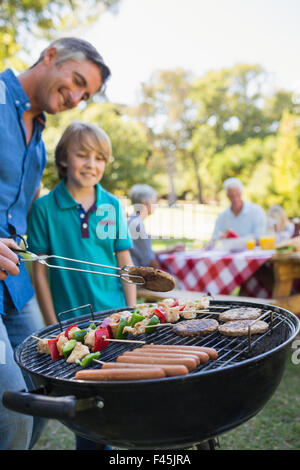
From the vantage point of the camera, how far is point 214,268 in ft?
16.2

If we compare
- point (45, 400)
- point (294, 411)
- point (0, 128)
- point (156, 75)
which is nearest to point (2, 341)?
point (45, 400)

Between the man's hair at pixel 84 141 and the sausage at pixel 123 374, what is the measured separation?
1.54 metres

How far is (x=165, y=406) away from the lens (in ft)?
3.93

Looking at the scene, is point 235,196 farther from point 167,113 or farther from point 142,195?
point 167,113

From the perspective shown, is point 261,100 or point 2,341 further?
point 261,100

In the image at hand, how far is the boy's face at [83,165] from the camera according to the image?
2469mm

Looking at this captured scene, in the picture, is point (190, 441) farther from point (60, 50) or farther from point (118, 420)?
point (60, 50)

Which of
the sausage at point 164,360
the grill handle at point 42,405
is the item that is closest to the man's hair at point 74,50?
the sausage at point 164,360

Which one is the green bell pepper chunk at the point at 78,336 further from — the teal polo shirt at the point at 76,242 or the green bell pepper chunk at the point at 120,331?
the teal polo shirt at the point at 76,242

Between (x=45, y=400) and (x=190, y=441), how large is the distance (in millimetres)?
499

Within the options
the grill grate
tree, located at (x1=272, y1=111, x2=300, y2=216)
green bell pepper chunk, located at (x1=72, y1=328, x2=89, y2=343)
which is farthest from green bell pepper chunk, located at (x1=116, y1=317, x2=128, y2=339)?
tree, located at (x1=272, y1=111, x2=300, y2=216)

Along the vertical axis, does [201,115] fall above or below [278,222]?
above

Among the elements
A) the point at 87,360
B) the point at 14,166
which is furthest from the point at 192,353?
the point at 14,166

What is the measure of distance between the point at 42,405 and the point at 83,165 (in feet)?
5.39
